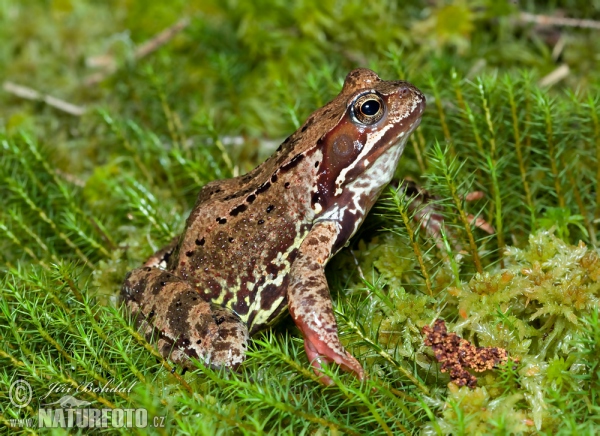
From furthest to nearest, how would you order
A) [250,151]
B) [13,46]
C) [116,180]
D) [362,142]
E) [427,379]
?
[13,46]
[250,151]
[116,180]
[362,142]
[427,379]

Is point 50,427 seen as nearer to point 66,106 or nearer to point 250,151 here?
point 250,151

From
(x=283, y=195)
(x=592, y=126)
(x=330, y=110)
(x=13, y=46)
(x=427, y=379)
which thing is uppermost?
(x=13, y=46)

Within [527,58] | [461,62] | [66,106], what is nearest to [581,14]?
[527,58]

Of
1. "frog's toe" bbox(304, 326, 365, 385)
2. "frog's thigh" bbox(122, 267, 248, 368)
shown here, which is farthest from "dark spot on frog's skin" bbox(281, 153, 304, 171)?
"frog's toe" bbox(304, 326, 365, 385)

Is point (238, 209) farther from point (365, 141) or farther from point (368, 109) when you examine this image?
point (368, 109)

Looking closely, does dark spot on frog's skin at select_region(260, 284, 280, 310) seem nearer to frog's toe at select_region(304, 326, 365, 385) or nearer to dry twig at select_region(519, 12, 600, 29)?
frog's toe at select_region(304, 326, 365, 385)

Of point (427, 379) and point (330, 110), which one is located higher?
point (330, 110)

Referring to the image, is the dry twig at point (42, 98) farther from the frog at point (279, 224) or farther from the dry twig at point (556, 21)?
the dry twig at point (556, 21)
